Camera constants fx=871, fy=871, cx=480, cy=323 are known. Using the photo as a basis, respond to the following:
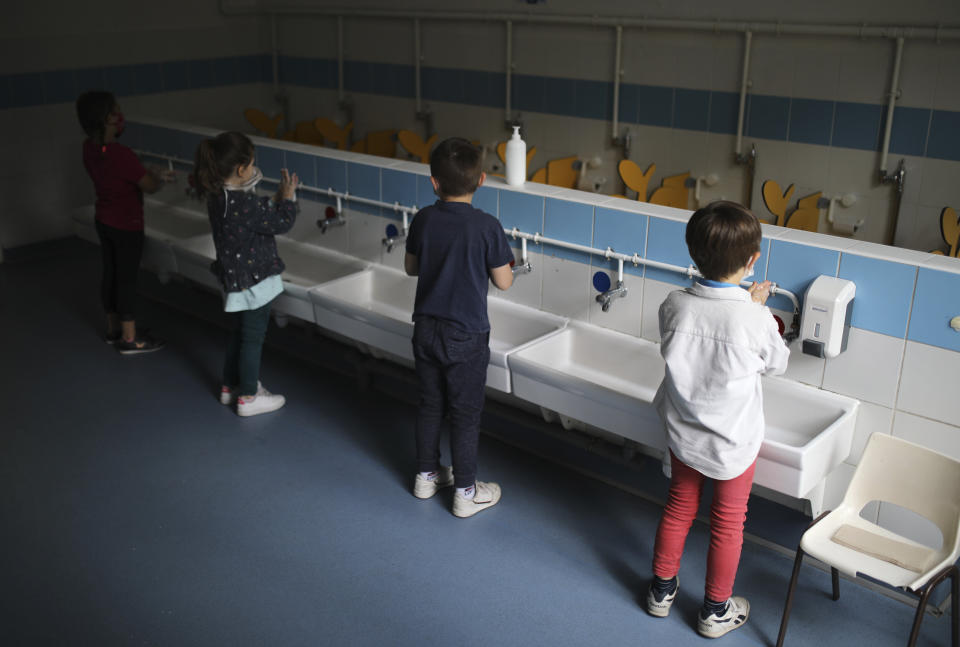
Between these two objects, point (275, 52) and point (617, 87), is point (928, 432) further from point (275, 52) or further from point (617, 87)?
point (275, 52)

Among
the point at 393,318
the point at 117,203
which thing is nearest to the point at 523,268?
the point at 393,318

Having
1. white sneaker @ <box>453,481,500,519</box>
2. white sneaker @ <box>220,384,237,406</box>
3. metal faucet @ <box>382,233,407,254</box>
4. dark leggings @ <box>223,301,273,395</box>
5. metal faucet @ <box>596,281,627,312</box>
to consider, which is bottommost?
white sneaker @ <box>453,481,500,519</box>

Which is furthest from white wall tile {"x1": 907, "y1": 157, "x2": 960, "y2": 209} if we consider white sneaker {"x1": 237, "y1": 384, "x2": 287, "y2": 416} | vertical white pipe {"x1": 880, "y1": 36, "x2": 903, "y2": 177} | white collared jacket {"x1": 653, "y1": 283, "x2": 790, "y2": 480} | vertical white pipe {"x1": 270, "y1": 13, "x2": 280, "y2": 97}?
vertical white pipe {"x1": 270, "y1": 13, "x2": 280, "y2": 97}

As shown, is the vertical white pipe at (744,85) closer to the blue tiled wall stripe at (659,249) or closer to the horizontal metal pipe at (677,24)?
the horizontal metal pipe at (677,24)

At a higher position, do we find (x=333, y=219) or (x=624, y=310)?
(x=333, y=219)

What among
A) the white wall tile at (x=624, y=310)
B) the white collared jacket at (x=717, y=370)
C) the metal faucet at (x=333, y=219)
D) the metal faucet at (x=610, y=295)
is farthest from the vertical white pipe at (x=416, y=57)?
the white collared jacket at (x=717, y=370)

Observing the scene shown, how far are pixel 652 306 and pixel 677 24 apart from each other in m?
2.11

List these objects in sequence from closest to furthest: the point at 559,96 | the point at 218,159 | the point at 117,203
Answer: the point at 218,159 < the point at 117,203 < the point at 559,96

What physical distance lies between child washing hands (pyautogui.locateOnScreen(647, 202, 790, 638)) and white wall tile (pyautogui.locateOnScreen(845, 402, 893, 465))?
0.50 metres

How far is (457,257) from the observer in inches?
105

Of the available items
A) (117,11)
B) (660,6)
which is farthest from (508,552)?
(117,11)

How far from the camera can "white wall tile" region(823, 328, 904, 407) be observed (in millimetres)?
2471

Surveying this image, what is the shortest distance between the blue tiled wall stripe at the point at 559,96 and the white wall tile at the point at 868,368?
175 centimetres

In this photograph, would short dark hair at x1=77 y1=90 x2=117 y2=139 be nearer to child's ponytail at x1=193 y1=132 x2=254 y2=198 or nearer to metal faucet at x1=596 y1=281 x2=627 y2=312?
child's ponytail at x1=193 y1=132 x2=254 y2=198
